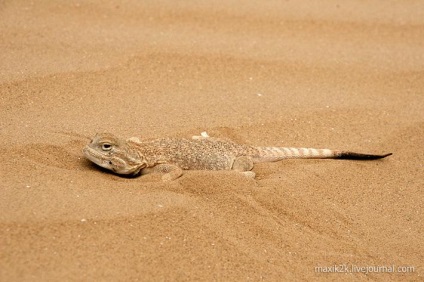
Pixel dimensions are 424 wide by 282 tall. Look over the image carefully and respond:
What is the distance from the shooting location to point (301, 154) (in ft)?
14.9

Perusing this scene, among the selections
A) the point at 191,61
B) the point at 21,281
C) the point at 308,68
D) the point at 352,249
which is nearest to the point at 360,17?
the point at 308,68

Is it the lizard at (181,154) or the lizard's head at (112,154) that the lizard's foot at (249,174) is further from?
the lizard's head at (112,154)

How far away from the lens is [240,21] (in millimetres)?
6391

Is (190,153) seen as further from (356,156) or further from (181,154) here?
(356,156)

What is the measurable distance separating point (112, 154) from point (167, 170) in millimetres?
388

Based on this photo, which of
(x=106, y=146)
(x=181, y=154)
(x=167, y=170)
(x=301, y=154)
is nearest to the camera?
(x=106, y=146)

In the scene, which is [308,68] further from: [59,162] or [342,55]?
[59,162]

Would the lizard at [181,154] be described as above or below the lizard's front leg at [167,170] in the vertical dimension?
above

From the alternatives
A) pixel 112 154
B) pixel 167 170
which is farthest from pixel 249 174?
pixel 112 154

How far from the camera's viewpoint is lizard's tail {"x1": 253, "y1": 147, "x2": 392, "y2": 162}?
4410 millimetres

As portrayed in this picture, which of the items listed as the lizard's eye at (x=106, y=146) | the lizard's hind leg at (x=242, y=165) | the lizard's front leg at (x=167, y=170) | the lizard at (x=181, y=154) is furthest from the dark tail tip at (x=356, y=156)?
the lizard's eye at (x=106, y=146)

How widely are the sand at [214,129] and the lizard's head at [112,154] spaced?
0.33 ft

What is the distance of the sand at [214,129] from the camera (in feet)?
10.8

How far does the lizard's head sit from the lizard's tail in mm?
896
